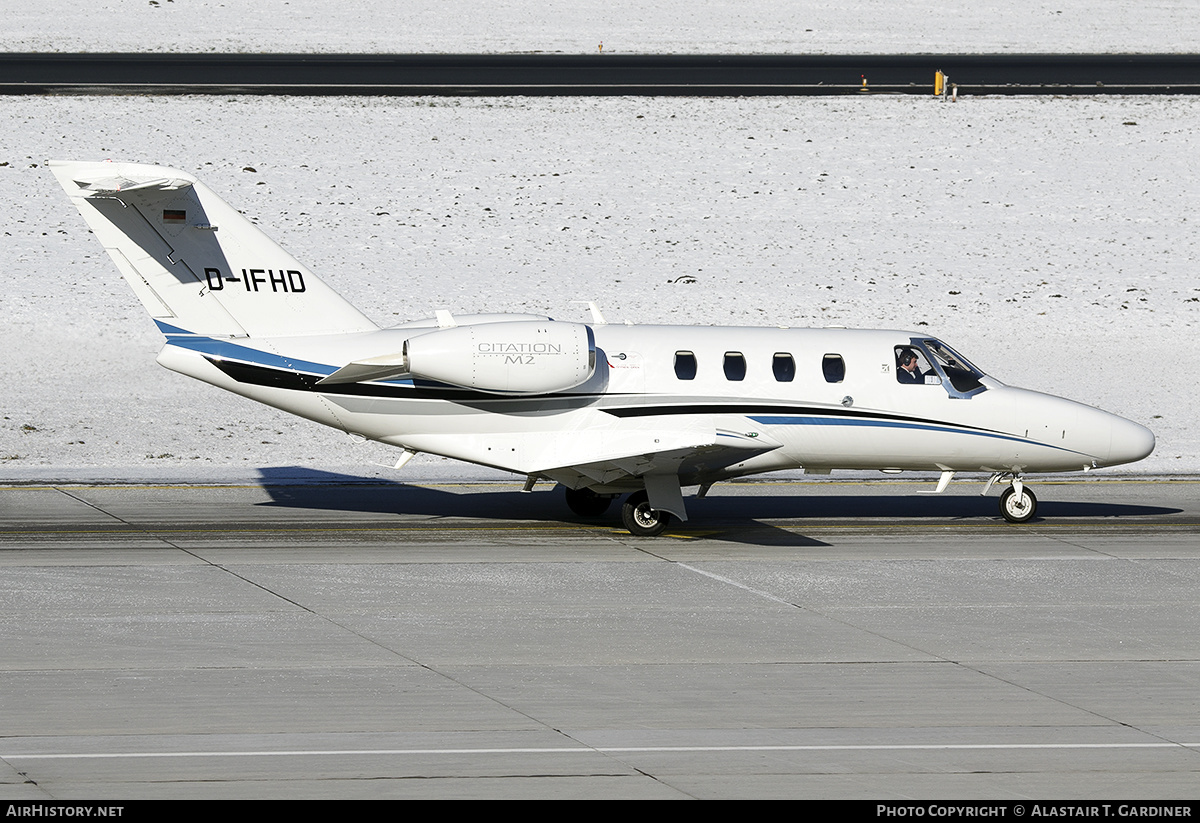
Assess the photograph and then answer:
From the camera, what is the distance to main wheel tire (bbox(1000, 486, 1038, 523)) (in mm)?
22844

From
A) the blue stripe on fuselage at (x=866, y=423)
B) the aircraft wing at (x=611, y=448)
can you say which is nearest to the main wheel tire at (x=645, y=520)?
the aircraft wing at (x=611, y=448)

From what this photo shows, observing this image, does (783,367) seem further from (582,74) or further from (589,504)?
(582,74)

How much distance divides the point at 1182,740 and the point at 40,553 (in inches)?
526

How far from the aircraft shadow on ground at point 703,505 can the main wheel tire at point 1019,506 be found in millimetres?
630

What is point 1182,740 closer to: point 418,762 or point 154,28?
point 418,762

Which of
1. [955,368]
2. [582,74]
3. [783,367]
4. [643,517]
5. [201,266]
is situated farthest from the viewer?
[582,74]

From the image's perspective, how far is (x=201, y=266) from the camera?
67.7ft

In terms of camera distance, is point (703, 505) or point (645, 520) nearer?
point (645, 520)

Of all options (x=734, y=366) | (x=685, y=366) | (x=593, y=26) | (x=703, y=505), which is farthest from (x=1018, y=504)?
(x=593, y=26)

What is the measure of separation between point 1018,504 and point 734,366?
4944 mm

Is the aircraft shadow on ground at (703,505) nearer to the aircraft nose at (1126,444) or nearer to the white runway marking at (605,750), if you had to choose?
the aircraft nose at (1126,444)

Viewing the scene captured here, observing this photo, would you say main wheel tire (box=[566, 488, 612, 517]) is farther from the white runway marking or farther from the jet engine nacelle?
the white runway marking

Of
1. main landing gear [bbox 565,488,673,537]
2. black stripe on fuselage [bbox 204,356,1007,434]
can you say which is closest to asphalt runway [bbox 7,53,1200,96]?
black stripe on fuselage [bbox 204,356,1007,434]

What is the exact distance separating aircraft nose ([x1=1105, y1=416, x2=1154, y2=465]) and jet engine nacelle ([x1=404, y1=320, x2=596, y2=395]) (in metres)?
7.97
